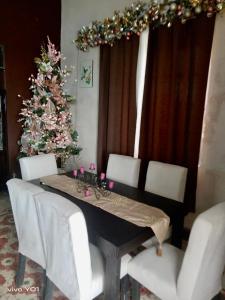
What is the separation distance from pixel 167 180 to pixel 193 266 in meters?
1.08

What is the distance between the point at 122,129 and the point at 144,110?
44 cm

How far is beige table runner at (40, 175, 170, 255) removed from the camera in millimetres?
1580

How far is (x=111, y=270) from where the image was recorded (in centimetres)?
141

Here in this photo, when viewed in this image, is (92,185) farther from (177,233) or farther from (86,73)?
(86,73)

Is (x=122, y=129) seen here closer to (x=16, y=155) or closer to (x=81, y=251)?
(x=16, y=155)

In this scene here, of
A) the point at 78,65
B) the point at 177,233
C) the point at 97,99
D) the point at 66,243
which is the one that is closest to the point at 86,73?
the point at 78,65

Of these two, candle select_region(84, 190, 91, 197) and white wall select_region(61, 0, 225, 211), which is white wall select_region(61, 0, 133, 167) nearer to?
white wall select_region(61, 0, 225, 211)

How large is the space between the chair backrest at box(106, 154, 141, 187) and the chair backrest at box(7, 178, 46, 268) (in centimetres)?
120

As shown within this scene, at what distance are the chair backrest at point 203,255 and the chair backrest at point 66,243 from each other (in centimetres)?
54

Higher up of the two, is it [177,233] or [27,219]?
[27,219]

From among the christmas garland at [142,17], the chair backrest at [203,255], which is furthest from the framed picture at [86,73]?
the chair backrest at [203,255]

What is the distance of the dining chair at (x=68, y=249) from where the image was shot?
4.06 ft

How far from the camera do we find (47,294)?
161 centimetres

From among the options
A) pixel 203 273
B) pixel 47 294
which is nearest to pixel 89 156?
pixel 47 294
